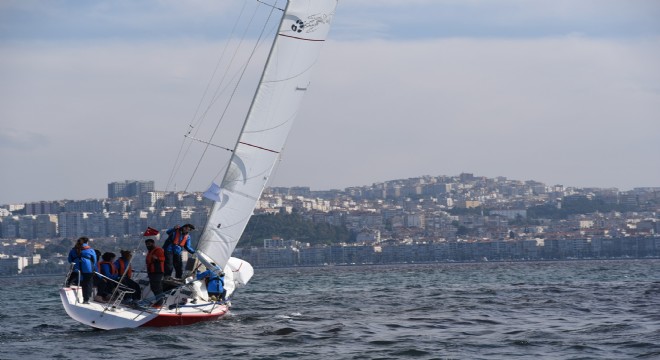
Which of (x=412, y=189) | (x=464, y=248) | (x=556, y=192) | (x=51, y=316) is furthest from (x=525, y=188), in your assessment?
(x=51, y=316)

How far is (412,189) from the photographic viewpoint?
189m

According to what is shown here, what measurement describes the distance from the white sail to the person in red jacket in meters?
1.54

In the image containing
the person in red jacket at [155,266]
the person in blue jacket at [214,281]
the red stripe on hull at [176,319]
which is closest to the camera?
the red stripe on hull at [176,319]

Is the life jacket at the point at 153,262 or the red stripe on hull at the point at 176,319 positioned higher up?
the life jacket at the point at 153,262

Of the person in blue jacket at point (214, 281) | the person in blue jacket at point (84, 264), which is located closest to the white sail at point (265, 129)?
the person in blue jacket at point (214, 281)

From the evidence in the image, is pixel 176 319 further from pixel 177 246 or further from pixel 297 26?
pixel 297 26

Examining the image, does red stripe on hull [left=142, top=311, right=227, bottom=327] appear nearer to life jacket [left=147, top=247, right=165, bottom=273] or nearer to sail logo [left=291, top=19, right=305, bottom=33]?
life jacket [left=147, top=247, right=165, bottom=273]

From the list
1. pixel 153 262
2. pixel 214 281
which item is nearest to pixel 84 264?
pixel 153 262

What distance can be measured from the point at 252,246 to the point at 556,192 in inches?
3155

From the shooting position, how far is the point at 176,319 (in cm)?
2031

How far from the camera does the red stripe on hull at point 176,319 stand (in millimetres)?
19922

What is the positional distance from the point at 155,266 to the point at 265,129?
3582 mm

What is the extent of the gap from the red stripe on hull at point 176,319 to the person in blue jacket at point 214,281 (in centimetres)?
47

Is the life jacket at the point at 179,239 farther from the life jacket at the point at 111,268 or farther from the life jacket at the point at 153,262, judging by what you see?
the life jacket at the point at 111,268
